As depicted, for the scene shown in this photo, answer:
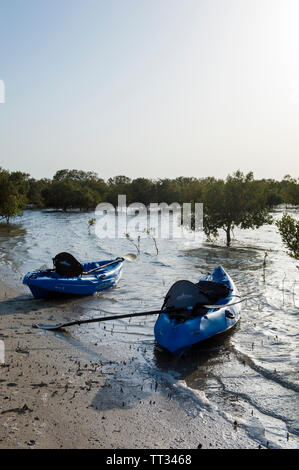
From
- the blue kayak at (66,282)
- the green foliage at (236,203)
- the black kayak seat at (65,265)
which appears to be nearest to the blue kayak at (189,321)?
the blue kayak at (66,282)

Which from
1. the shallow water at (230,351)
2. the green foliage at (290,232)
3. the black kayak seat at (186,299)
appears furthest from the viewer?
the green foliage at (290,232)

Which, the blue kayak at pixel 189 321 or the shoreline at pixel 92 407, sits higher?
the blue kayak at pixel 189 321

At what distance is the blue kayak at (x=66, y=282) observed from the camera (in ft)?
42.3

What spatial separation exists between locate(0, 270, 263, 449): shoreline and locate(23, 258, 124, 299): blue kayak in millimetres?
3828

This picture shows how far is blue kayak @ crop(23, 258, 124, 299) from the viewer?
12.9m

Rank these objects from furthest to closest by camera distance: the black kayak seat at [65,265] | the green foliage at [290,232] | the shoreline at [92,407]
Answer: the black kayak seat at [65,265]
the green foliage at [290,232]
the shoreline at [92,407]

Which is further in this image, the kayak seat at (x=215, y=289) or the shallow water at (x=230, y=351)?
the kayak seat at (x=215, y=289)

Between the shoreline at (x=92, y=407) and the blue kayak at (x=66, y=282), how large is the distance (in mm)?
3828

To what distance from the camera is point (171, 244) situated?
1351 inches

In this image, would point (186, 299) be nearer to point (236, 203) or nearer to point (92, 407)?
point (92, 407)

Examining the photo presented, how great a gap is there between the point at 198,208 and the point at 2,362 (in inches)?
1080

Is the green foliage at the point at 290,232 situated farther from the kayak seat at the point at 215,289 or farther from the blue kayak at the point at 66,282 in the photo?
the blue kayak at the point at 66,282

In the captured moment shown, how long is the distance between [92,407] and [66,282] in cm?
757
